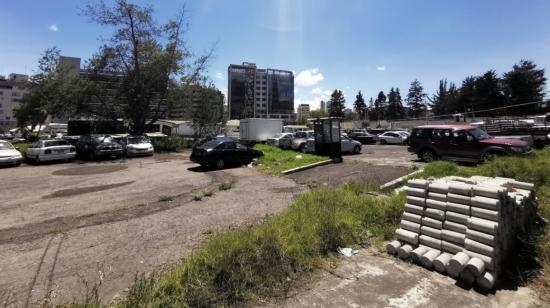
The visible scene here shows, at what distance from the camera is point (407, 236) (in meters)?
4.64

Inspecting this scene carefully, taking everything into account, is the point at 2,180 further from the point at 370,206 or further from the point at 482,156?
the point at 482,156

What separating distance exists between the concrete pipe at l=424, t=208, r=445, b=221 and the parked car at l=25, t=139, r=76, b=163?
67.0 ft

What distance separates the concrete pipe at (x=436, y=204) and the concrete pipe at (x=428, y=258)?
0.67 metres

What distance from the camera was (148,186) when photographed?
1059cm

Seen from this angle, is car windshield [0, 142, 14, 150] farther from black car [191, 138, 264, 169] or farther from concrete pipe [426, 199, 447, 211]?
concrete pipe [426, 199, 447, 211]

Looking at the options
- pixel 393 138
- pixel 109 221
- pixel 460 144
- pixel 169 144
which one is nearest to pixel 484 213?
pixel 109 221

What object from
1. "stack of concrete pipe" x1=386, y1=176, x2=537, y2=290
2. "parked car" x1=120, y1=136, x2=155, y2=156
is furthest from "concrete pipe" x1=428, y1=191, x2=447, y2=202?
"parked car" x1=120, y1=136, x2=155, y2=156

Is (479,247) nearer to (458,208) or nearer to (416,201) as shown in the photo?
(458,208)

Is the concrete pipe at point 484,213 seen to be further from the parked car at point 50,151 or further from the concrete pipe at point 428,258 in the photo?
the parked car at point 50,151

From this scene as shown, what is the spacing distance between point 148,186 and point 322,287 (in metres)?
8.54

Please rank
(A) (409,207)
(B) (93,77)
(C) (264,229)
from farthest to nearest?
(B) (93,77) → (A) (409,207) → (C) (264,229)

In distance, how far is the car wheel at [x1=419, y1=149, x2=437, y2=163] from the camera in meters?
14.7

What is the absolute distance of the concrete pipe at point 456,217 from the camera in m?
4.27

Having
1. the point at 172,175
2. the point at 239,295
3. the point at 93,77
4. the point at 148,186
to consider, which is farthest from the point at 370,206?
the point at 93,77
